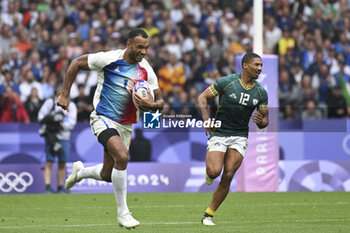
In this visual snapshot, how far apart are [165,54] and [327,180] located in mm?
6428

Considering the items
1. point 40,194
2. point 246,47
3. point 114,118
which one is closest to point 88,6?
point 246,47

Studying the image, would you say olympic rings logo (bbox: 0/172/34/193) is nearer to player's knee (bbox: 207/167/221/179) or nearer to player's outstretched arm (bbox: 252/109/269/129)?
player's knee (bbox: 207/167/221/179)

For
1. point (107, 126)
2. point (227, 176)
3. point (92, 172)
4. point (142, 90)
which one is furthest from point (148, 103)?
point (227, 176)

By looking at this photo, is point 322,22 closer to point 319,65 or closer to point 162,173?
point 319,65

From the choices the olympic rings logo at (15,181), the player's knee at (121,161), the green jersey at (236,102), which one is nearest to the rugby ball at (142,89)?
the player's knee at (121,161)

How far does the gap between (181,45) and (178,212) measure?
11056 mm

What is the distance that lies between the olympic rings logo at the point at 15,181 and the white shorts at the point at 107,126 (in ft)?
27.6

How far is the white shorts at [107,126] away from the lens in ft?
36.4

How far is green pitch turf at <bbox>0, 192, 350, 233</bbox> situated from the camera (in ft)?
38.7

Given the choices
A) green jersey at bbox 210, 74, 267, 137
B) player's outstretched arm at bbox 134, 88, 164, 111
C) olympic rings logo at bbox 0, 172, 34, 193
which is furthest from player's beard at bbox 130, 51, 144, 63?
olympic rings logo at bbox 0, 172, 34, 193

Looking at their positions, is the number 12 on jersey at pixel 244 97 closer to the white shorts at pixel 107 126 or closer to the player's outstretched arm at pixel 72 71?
the white shorts at pixel 107 126

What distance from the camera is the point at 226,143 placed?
1234cm

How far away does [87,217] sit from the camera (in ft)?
44.6

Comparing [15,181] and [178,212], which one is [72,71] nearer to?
[178,212]
